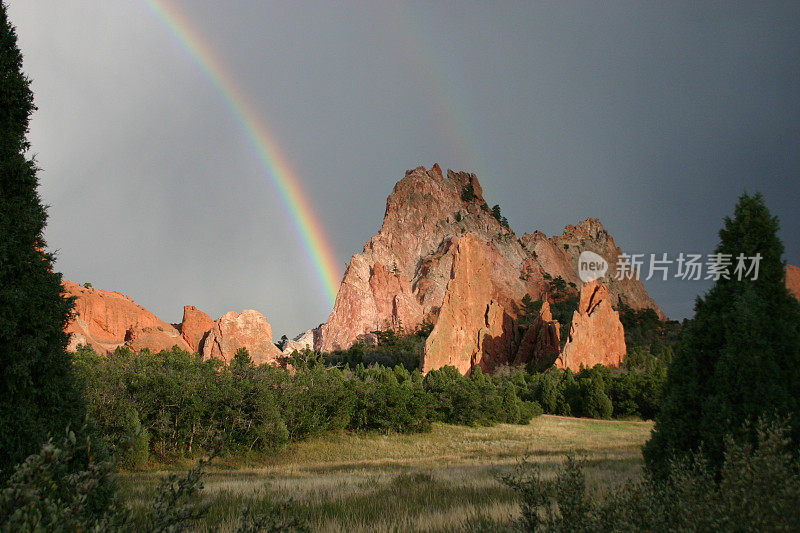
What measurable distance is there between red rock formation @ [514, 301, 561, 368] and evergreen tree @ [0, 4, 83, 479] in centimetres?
6569

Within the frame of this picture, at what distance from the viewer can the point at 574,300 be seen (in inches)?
4387

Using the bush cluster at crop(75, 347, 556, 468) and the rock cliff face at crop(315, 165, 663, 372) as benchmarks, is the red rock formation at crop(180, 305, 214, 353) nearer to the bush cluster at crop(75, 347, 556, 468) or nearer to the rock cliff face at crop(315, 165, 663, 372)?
the rock cliff face at crop(315, 165, 663, 372)

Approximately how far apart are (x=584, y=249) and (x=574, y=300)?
5490 centimetres

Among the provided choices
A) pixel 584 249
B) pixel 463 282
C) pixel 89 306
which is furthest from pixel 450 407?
pixel 584 249

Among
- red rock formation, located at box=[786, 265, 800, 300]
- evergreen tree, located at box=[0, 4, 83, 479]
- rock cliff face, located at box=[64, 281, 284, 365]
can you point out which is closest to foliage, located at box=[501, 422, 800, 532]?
red rock formation, located at box=[786, 265, 800, 300]

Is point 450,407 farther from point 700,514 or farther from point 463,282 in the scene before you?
point 463,282

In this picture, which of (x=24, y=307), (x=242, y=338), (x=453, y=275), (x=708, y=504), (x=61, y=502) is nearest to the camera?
(x=61, y=502)

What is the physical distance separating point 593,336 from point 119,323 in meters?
65.2

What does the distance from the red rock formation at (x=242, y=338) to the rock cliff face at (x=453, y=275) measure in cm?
2158

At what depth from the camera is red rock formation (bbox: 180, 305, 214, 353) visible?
2704 inches

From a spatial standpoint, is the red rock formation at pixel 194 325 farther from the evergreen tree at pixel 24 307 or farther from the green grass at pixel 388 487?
the evergreen tree at pixel 24 307

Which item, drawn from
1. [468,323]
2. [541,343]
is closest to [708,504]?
[541,343]

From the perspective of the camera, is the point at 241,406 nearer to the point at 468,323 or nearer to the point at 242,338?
the point at 242,338

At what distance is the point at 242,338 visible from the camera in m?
57.1
